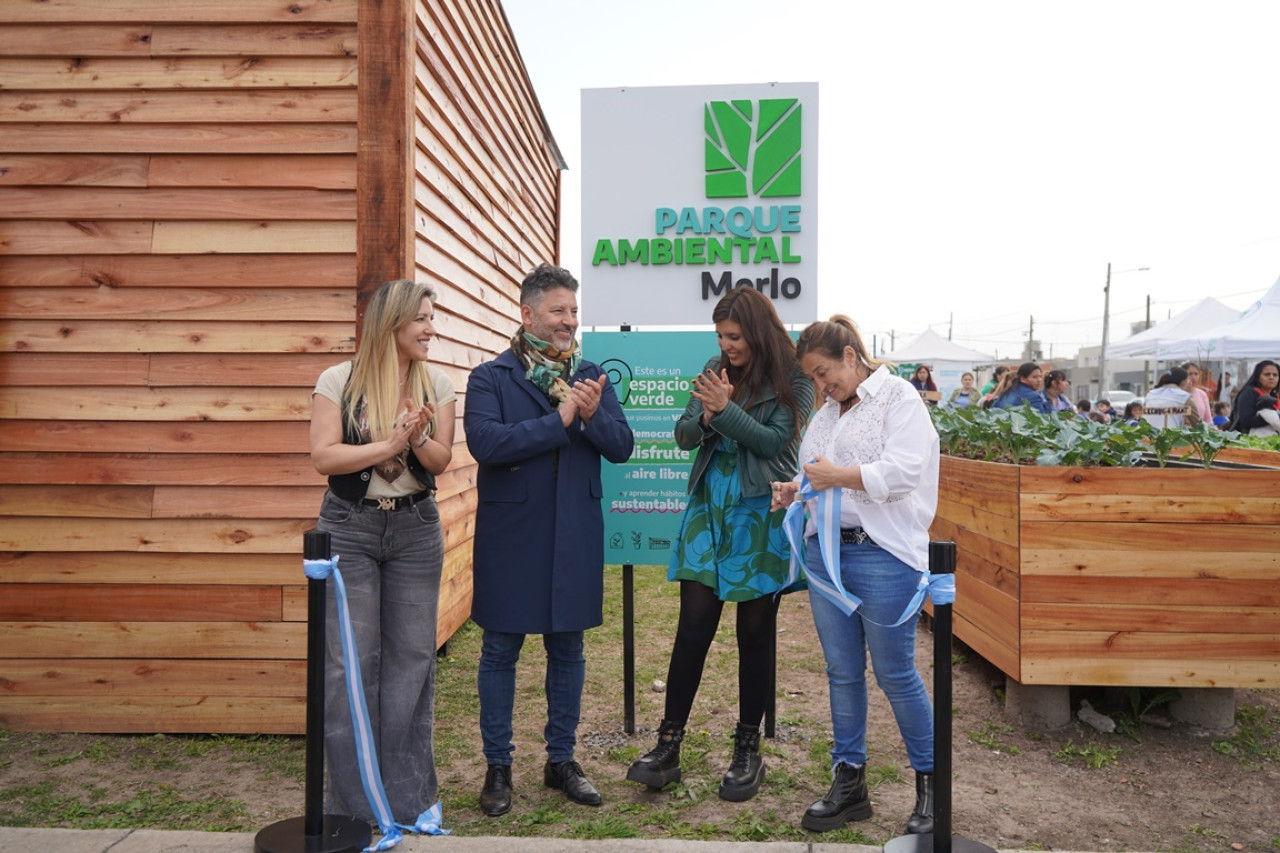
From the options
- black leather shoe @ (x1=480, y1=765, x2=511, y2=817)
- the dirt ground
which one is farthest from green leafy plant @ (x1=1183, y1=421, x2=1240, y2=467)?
black leather shoe @ (x1=480, y1=765, x2=511, y2=817)

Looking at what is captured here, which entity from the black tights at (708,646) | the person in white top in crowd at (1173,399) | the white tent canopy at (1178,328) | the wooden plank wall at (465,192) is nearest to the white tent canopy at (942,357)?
the white tent canopy at (1178,328)

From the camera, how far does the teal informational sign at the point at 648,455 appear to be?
4.39 m

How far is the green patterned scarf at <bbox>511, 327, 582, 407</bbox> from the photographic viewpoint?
11.1 feet

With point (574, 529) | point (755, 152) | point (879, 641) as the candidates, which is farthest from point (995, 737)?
point (755, 152)

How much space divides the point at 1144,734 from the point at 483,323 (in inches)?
175

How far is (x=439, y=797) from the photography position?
3.57m

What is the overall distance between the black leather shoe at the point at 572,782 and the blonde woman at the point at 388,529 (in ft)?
1.56

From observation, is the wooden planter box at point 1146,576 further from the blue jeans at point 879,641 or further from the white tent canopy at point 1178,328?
the white tent canopy at point 1178,328

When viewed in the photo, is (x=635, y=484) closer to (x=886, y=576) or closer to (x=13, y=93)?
(x=886, y=576)

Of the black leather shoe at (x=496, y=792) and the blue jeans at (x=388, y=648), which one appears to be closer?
the blue jeans at (x=388, y=648)

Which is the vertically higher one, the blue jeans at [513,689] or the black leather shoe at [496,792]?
the blue jeans at [513,689]

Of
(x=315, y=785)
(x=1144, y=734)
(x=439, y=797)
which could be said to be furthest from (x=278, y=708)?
(x=1144, y=734)

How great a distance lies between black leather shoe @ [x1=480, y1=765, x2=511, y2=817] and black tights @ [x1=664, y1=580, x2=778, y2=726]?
2.12 ft

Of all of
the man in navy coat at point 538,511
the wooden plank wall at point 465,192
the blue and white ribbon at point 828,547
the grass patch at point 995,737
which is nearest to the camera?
the blue and white ribbon at point 828,547
